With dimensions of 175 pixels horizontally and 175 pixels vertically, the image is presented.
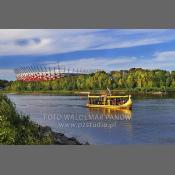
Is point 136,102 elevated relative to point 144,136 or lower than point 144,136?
elevated

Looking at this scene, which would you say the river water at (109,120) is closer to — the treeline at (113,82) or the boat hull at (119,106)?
the boat hull at (119,106)

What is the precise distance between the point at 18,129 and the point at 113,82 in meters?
2.32

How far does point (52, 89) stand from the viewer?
36.3 feet

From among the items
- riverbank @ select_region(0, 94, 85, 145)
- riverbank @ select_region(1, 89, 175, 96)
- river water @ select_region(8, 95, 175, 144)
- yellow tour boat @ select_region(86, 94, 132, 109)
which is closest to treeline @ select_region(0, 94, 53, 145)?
riverbank @ select_region(0, 94, 85, 145)

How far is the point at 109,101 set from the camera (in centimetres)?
1077

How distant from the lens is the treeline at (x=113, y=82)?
10.5 meters

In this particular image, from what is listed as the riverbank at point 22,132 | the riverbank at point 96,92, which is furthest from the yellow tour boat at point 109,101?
the riverbank at point 22,132

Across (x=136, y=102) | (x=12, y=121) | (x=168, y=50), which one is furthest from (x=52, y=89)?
(x=168, y=50)

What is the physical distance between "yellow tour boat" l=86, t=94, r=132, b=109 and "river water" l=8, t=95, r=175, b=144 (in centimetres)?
14

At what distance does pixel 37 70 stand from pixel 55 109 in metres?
1.02

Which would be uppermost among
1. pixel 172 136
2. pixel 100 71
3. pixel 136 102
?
pixel 100 71

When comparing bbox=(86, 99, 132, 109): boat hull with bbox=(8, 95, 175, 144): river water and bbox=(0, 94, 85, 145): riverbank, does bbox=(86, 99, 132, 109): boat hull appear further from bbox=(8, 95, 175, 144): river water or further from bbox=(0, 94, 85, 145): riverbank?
bbox=(0, 94, 85, 145): riverbank

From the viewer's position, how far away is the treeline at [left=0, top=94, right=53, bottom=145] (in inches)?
398

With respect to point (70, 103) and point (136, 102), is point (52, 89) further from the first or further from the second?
point (136, 102)
